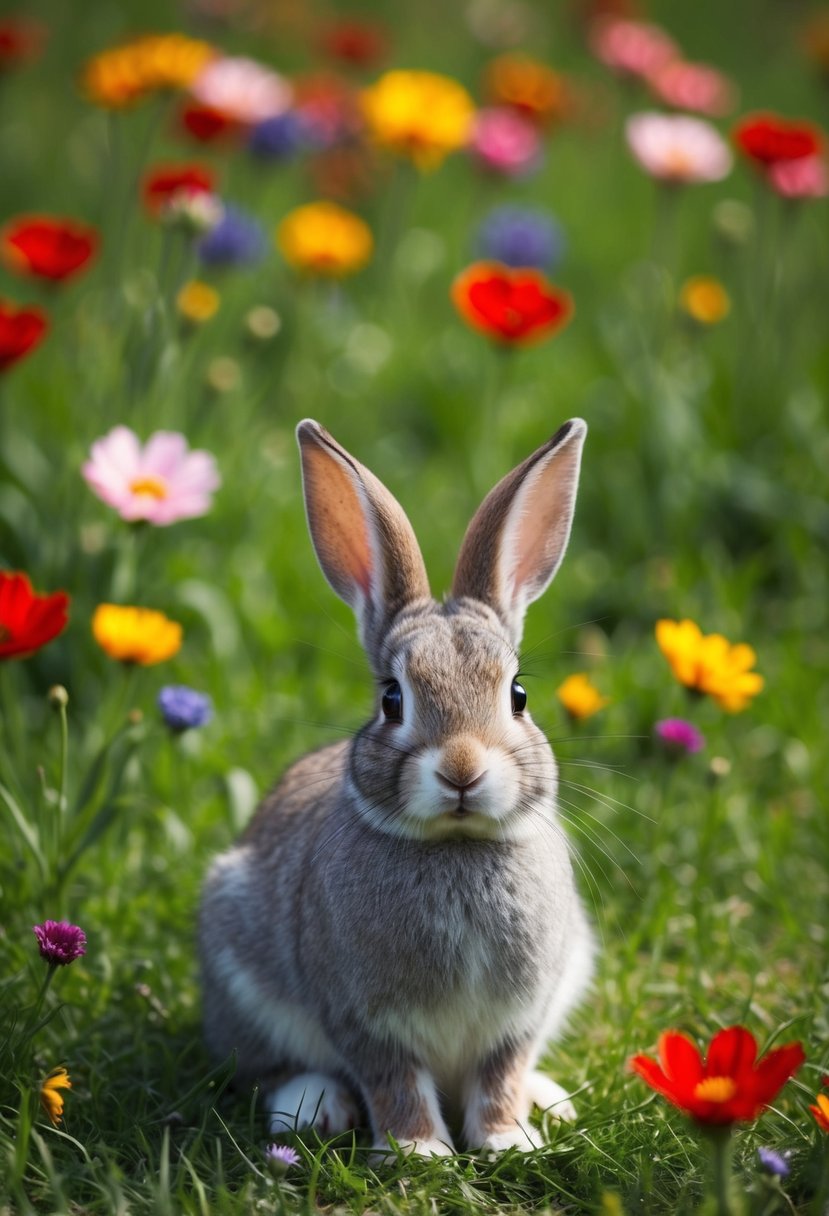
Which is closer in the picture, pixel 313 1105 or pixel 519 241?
pixel 313 1105

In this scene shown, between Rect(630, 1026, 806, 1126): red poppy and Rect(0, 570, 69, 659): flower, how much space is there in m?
1.47

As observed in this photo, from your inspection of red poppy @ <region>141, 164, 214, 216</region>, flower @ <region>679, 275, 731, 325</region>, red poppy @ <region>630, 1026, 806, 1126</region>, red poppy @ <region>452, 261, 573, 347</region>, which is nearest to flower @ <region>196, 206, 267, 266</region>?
red poppy @ <region>141, 164, 214, 216</region>

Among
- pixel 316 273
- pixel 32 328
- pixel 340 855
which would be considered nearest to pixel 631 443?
pixel 316 273

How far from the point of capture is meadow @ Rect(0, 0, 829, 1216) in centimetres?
311

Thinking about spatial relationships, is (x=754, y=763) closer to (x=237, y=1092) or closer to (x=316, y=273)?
(x=237, y=1092)

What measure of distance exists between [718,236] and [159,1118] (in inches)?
159

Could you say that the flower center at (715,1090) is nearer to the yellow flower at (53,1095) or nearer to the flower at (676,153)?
the yellow flower at (53,1095)

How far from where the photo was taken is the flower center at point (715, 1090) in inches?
96.8

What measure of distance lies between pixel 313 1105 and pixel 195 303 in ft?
9.33

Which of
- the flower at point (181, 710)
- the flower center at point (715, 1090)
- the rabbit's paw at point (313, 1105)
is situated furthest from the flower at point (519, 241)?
the flower center at point (715, 1090)

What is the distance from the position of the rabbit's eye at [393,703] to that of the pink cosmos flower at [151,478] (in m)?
0.97

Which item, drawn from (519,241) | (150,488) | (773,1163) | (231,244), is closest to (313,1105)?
(773,1163)

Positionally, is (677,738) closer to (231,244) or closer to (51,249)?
(51,249)

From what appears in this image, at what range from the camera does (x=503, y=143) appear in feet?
20.9
